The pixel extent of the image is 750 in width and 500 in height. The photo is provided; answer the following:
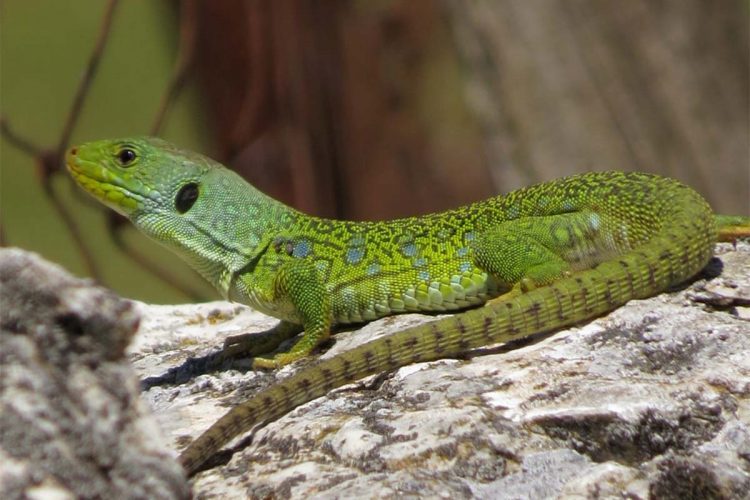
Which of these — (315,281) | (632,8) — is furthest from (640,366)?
(632,8)

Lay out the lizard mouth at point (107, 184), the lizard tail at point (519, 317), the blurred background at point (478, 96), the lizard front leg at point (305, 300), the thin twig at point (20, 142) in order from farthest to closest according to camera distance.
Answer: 1. the blurred background at point (478, 96)
2. the thin twig at point (20, 142)
3. the lizard mouth at point (107, 184)
4. the lizard front leg at point (305, 300)
5. the lizard tail at point (519, 317)

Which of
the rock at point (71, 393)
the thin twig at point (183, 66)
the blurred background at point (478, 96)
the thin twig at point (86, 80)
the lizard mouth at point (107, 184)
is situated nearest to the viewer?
the rock at point (71, 393)

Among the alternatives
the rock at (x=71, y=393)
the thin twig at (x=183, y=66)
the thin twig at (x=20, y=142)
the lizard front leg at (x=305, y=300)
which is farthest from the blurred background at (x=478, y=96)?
the rock at (x=71, y=393)

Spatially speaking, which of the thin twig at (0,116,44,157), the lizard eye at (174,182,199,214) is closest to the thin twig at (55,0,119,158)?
the thin twig at (0,116,44,157)

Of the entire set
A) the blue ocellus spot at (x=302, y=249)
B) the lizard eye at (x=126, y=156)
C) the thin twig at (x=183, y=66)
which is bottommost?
the blue ocellus spot at (x=302, y=249)

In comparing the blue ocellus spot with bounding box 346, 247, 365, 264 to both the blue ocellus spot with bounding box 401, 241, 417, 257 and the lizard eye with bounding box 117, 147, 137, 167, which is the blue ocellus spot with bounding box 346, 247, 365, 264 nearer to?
the blue ocellus spot with bounding box 401, 241, 417, 257

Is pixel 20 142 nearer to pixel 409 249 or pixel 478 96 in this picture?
pixel 409 249

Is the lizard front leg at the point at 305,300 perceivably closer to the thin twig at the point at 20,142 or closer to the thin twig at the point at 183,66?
the thin twig at the point at 183,66
